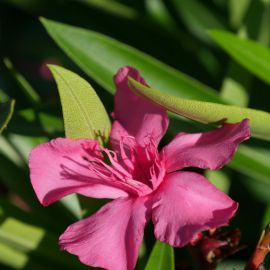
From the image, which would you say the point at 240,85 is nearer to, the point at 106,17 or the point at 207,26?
the point at 207,26

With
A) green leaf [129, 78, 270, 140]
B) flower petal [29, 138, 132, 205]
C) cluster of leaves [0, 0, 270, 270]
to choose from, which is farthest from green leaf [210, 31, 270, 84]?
flower petal [29, 138, 132, 205]

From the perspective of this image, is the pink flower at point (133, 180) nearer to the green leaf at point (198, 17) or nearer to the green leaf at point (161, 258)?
the green leaf at point (161, 258)

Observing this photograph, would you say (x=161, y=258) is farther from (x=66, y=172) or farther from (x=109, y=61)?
(x=109, y=61)

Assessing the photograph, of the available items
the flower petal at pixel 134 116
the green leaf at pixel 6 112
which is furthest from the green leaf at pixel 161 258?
the green leaf at pixel 6 112

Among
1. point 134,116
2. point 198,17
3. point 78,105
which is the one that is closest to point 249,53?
point 134,116

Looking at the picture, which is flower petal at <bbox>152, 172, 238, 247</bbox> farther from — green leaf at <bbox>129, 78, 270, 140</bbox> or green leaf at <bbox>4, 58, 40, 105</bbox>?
green leaf at <bbox>4, 58, 40, 105</bbox>

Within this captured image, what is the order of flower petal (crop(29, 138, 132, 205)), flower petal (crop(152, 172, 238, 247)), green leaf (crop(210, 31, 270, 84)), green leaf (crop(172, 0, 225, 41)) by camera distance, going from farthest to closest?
green leaf (crop(172, 0, 225, 41))
green leaf (crop(210, 31, 270, 84))
flower petal (crop(29, 138, 132, 205))
flower petal (crop(152, 172, 238, 247))
